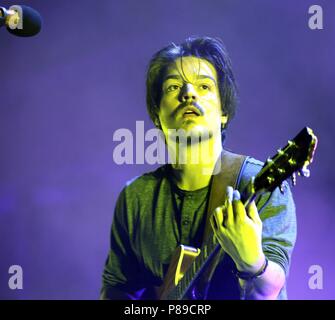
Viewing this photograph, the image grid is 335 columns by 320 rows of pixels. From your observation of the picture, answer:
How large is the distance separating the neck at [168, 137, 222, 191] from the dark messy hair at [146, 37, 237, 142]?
7 centimetres

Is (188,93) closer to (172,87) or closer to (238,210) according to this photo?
(172,87)

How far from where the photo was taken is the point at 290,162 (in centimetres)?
203

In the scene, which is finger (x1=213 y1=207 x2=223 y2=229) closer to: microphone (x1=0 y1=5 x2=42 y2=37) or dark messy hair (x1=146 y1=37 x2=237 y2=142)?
dark messy hair (x1=146 y1=37 x2=237 y2=142)

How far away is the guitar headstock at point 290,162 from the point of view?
1.98 meters

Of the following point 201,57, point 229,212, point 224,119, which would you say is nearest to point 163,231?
point 229,212

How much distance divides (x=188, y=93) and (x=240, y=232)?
2.08 ft

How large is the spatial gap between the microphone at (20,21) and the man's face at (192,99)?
698mm

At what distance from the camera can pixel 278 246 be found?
2.43 meters

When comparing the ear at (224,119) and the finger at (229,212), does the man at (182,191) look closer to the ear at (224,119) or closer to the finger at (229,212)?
the ear at (224,119)

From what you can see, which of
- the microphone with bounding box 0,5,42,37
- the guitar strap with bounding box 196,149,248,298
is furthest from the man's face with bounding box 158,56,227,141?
the microphone with bounding box 0,5,42,37

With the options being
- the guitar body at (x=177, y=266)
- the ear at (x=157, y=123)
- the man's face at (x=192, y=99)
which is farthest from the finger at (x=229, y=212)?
the ear at (x=157, y=123)
